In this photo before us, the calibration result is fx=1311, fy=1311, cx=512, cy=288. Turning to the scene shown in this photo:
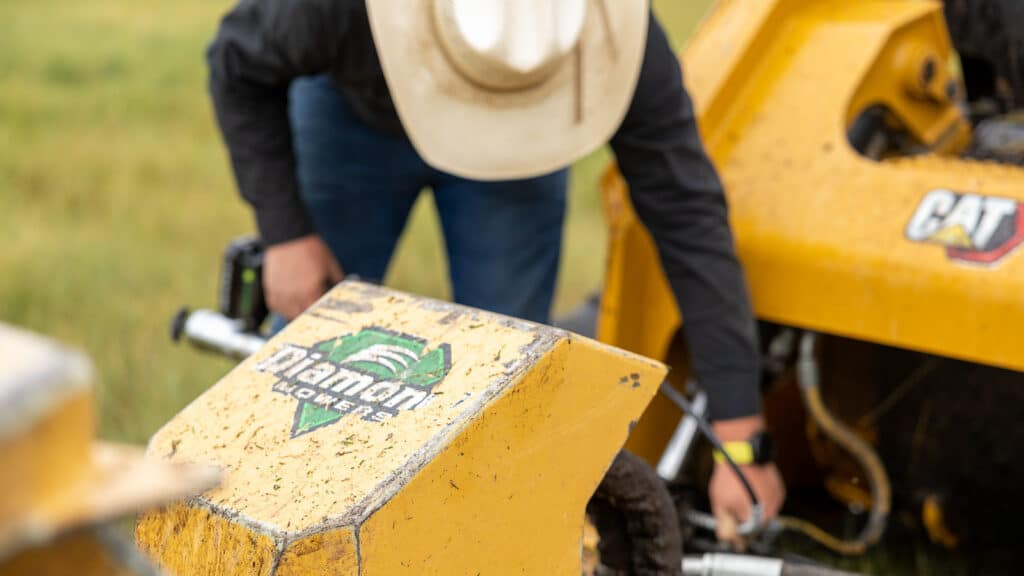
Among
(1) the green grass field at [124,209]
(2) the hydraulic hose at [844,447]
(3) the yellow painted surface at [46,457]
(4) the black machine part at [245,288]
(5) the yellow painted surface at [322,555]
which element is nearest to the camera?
(3) the yellow painted surface at [46,457]

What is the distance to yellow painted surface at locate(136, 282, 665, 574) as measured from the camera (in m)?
1.27

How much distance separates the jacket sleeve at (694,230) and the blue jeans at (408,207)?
17.4 inches

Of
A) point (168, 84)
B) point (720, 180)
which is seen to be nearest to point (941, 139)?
point (720, 180)

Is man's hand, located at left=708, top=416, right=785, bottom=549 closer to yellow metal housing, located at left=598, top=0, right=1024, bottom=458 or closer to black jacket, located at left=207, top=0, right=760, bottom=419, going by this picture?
black jacket, located at left=207, top=0, right=760, bottom=419

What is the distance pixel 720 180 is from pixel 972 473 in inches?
32.3

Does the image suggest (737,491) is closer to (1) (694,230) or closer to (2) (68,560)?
(1) (694,230)

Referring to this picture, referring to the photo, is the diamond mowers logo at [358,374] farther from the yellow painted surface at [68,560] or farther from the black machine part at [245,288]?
the black machine part at [245,288]

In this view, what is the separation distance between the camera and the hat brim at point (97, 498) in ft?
2.06

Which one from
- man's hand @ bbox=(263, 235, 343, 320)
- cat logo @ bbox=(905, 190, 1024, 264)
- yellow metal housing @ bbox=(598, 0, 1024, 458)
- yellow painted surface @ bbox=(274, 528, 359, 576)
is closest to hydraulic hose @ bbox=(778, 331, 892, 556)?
yellow metal housing @ bbox=(598, 0, 1024, 458)

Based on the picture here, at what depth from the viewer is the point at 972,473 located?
2473 millimetres

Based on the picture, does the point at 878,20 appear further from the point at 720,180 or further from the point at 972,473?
the point at 972,473

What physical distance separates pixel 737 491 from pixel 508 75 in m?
0.72

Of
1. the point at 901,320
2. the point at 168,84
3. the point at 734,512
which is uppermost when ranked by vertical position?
the point at 901,320

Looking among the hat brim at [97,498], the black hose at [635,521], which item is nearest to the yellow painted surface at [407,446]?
the black hose at [635,521]
